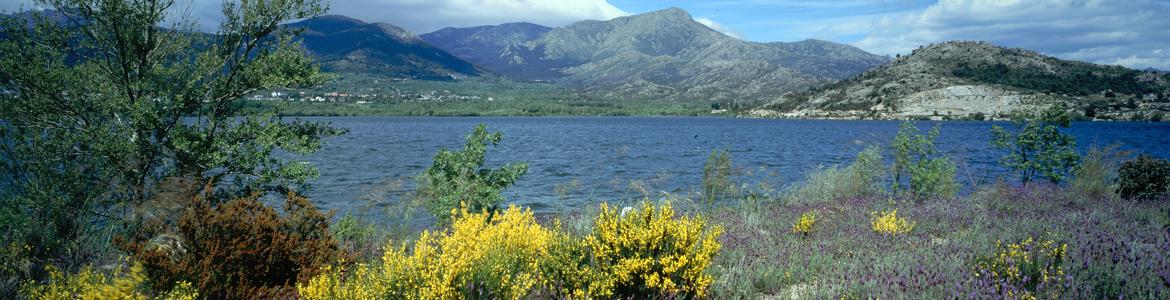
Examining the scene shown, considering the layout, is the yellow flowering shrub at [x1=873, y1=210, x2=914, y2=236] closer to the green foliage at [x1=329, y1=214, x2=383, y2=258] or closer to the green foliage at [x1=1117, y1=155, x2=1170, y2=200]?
the green foliage at [x1=1117, y1=155, x2=1170, y2=200]

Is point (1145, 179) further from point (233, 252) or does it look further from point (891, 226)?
point (233, 252)

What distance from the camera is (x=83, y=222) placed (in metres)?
7.65

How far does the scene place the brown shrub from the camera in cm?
535

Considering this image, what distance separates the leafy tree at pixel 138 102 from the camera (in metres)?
10.2

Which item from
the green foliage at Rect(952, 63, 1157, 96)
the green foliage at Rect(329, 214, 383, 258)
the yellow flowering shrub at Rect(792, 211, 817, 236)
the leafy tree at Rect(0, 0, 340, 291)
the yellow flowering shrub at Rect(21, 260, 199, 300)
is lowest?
the green foliage at Rect(329, 214, 383, 258)

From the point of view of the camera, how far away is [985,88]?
128 metres

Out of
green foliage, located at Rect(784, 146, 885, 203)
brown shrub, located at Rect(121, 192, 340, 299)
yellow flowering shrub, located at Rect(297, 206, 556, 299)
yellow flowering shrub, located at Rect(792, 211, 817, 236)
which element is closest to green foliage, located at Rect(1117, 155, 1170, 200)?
green foliage, located at Rect(784, 146, 885, 203)

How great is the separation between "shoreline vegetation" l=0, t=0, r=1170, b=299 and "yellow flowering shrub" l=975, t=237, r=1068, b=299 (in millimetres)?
33

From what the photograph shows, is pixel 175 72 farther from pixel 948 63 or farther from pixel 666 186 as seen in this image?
pixel 948 63

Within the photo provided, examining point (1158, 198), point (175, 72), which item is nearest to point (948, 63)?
point (1158, 198)

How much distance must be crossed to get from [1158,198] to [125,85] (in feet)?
67.6

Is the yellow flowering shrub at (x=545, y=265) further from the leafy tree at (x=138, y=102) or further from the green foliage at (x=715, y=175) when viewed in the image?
the green foliage at (x=715, y=175)

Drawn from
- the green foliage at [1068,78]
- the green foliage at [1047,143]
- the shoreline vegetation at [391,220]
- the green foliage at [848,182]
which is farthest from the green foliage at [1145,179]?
the green foliage at [1068,78]

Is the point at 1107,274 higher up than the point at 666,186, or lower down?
higher up
